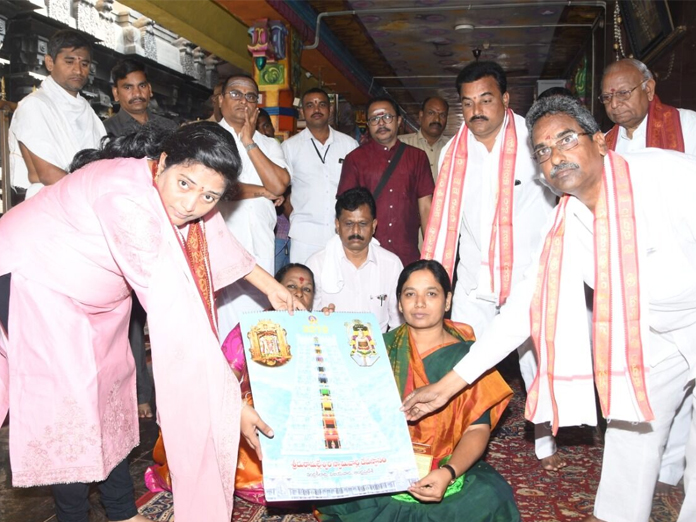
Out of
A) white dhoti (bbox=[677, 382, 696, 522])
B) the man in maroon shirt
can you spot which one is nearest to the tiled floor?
the man in maroon shirt

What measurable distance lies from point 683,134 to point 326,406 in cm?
241

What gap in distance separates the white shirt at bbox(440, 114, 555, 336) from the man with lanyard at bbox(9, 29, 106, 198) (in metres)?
1.90

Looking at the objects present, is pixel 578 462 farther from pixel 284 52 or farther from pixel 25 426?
pixel 284 52

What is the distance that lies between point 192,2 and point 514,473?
5639 mm

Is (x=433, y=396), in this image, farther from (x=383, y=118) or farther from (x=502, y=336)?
(x=383, y=118)

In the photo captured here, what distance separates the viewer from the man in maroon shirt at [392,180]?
4.10 meters

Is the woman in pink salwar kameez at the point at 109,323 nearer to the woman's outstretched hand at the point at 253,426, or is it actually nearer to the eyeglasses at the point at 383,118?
the woman's outstretched hand at the point at 253,426

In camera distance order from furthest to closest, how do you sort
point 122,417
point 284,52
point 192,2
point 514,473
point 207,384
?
1. point 284,52
2. point 192,2
3. point 514,473
4. point 122,417
5. point 207,384

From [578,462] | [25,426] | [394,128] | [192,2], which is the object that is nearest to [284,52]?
[192,2]

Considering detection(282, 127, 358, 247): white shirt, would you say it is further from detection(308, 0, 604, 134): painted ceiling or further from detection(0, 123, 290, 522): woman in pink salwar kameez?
detection(308, 0, 604, 134): painted ceiling

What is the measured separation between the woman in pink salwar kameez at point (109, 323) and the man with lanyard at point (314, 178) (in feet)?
7.73

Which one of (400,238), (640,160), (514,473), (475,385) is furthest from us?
(400,238)

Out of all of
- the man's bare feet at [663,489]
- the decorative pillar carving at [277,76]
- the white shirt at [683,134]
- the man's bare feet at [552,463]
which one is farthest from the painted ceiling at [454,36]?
the man's bare feet at [663,489]

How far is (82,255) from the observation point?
194 centimetres
